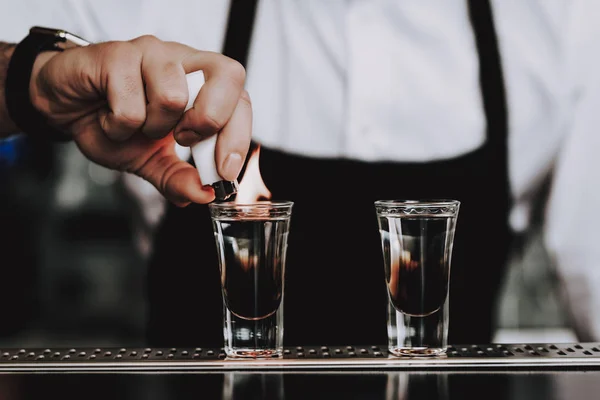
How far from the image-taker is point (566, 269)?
1940mm

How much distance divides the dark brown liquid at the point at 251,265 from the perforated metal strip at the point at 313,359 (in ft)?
0.19

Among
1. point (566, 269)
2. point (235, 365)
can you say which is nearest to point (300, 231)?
point (566, 269)

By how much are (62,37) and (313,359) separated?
618mm

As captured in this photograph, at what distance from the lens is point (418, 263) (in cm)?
87

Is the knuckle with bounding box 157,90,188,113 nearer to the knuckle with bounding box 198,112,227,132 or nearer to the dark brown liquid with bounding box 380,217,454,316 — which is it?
the knuckle with bounding box 198,112,227,132

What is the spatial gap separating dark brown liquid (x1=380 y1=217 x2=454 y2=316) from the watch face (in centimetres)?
54

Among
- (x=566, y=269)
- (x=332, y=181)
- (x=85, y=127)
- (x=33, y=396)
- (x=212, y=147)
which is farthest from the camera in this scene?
(x=566, y=269)

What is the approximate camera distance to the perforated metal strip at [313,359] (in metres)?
0.83

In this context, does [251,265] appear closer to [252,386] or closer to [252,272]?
[252,272]

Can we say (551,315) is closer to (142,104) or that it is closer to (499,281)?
(499,281)

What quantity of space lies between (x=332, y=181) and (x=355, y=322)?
347 mm

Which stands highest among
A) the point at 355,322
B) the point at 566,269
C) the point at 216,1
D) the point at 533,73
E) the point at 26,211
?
the point at 216,1

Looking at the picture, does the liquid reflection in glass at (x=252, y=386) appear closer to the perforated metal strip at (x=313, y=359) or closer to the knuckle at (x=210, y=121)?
the perforated metal strip at (x=313, y=359)

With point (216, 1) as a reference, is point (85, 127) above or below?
below
